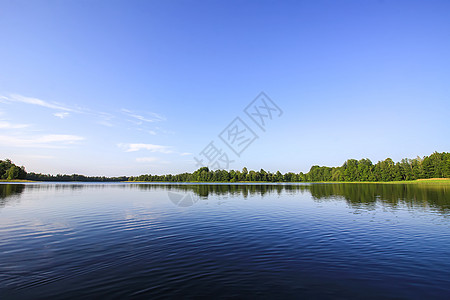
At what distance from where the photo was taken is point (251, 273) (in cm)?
1242

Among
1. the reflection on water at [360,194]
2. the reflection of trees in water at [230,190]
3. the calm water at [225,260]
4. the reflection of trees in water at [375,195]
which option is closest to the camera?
the calm water at [225,260]

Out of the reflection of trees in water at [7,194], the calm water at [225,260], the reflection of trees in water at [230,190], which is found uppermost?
the reflection of trees in water at [7,194]

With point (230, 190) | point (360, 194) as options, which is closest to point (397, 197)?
point (360, 194)

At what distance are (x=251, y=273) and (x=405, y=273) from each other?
8.88 meters

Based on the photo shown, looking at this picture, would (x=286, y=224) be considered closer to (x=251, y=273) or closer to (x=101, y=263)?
(x=251, y=273)

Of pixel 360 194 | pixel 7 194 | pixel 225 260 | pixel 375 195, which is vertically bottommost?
pixel 360 194

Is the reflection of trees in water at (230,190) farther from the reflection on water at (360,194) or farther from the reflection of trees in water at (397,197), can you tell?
the reflection of trees in water at (397,197)

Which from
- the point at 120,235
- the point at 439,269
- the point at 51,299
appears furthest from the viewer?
the point at 120,235

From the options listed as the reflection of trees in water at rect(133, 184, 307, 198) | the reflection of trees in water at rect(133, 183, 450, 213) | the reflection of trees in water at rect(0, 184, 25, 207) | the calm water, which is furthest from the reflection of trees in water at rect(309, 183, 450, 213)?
the reflection of trees in water at rect(0, 184, 25, 207)

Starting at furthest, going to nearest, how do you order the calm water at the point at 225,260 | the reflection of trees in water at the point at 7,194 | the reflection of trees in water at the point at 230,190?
the reflection of trees in water at the point at 230,190 → the reflection of trees in water at the point at 7,194 → the calm water at the point at 225,260

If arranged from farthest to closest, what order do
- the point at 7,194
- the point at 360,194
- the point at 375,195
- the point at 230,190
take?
the point at 230,190 → the point at 360,194 → the point at 375,195 → the point at 7,194

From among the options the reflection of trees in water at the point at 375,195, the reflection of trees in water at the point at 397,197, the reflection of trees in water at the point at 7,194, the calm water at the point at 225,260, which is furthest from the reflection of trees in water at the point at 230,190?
the reflection of trees in water at the point at 7,194

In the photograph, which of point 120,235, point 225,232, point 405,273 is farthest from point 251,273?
point 120,235

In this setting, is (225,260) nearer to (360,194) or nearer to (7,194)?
(360,194)
